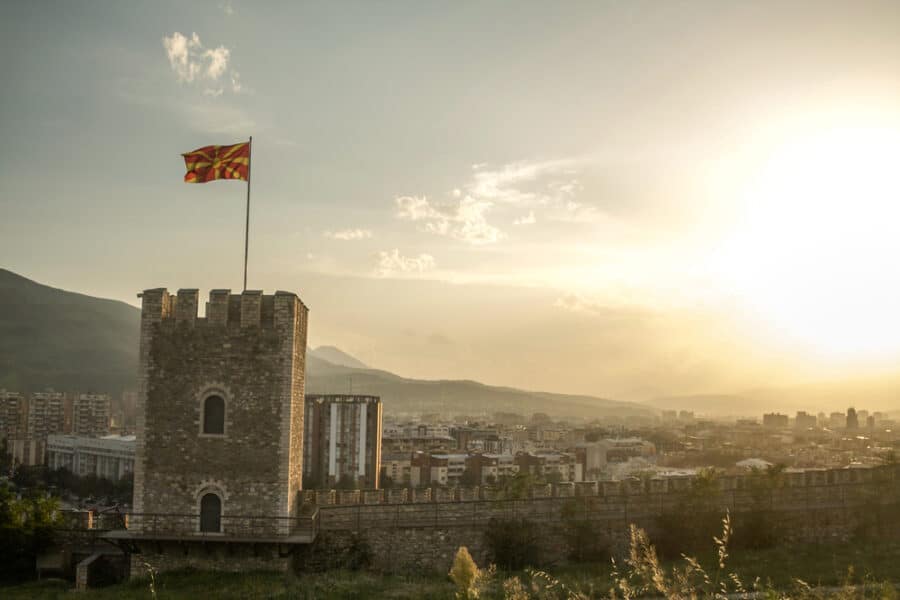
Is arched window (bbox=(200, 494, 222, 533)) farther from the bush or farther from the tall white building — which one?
the tall white building

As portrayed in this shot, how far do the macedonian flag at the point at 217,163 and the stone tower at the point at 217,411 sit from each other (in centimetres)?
336

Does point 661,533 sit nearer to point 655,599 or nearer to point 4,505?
point 655,599

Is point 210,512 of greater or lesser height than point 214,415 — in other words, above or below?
below

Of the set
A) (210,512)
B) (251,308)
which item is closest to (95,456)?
(210,512)

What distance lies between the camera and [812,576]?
20594 millimetres

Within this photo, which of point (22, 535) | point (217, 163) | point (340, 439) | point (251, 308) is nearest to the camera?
point (251, 308)

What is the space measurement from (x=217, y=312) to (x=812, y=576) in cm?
1660

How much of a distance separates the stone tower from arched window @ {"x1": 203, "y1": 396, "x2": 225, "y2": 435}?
0.03 meters

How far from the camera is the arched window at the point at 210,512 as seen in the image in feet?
69.3

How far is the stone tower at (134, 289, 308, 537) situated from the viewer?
21125mm

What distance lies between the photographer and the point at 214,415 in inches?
846

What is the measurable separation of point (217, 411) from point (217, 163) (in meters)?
6.91

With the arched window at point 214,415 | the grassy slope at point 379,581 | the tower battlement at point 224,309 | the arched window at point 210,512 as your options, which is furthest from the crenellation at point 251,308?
the grassy slope at point 379,581

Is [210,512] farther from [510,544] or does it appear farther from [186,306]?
Answer: [510,544]
